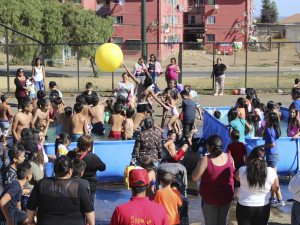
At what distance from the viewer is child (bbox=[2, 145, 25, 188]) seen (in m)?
4.66

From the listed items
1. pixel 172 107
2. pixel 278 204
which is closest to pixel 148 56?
pixel 172 107

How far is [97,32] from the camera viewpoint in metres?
27.6

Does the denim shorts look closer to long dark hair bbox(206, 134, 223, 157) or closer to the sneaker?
the sneaker

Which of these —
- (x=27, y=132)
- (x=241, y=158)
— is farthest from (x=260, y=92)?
(x=27, y=132)

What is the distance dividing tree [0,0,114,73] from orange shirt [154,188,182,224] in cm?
1994

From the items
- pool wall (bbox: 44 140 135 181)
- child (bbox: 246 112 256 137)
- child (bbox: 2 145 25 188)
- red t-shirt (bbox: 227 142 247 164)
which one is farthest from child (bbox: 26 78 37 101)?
red t-shirt (bbox: 227 142 247 164)

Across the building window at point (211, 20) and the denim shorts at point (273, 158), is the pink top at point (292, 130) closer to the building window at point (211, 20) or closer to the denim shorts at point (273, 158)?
the denim shorts at point (273, 158)

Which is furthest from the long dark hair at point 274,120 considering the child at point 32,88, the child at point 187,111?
the child at point 32,88

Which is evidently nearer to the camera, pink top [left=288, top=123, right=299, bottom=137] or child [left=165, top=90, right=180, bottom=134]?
pink top [left=288, top=123, right=299, bottom=137]

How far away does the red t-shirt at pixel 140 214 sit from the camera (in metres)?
→ 3.16

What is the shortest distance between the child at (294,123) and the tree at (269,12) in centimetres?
7175

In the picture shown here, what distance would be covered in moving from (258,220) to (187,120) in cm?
541

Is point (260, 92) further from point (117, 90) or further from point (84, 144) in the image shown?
point (84, 144)

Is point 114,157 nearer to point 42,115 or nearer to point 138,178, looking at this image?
point 42,115
